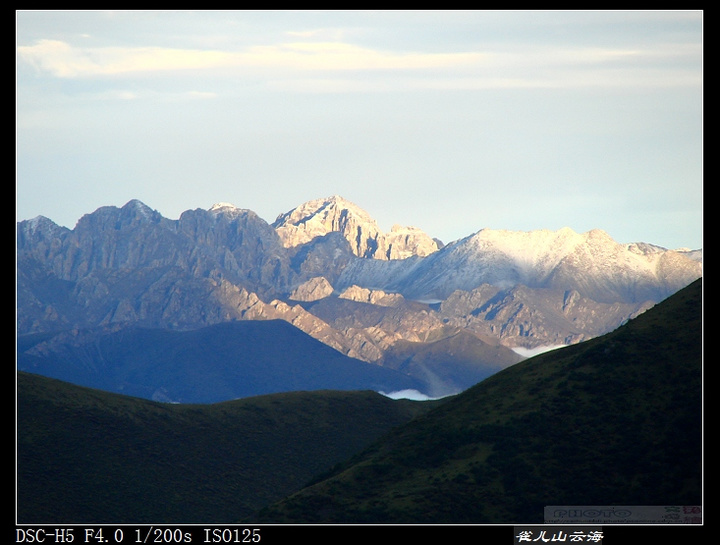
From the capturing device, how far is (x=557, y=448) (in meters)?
142

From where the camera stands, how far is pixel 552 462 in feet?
457

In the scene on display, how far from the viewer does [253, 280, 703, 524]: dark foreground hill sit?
5162 inches

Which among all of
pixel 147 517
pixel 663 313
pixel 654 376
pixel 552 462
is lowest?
pixel 147 517

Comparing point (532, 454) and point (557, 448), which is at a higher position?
point (557, 448)

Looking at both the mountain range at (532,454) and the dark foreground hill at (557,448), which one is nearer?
the dark foreground hill at (557,448)

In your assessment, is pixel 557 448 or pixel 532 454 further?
pixel 532 454

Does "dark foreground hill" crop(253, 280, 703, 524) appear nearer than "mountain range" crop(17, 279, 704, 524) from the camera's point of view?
Yes

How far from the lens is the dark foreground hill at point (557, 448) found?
430ft
